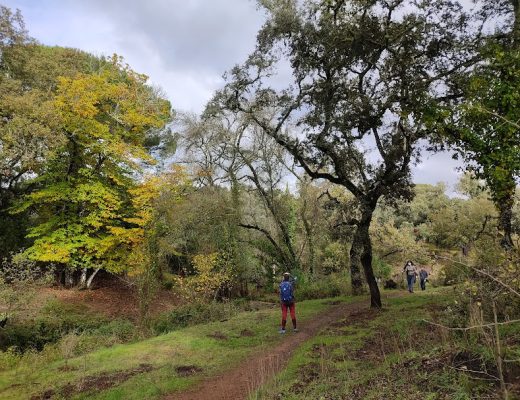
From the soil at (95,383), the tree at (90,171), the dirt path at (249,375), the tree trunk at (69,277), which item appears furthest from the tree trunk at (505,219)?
the tree trunk at (69,277)

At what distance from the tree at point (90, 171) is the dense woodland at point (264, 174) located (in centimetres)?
13

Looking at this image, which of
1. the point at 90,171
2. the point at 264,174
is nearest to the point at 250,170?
the point at 264,174

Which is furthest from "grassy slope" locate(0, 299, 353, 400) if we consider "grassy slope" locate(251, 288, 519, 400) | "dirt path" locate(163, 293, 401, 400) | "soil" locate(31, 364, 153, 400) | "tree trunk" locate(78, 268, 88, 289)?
"tree trunk" locate(78, 268, 88, 289)

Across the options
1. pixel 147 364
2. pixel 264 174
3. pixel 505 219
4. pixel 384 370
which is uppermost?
pixel 264 174

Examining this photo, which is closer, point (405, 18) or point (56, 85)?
point (405, 18)

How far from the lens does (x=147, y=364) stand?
10180 mm

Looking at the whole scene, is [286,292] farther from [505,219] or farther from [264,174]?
[264,174]

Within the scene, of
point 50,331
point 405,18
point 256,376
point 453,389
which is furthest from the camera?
point 50,331

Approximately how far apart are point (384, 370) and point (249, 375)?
352 cm

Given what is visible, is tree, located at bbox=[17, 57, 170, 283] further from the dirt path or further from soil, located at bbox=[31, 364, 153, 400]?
the dirt path

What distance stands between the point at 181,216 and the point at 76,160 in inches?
331

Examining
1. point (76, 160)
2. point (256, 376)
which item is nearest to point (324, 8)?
point (256, 376)

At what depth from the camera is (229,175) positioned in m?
26.2

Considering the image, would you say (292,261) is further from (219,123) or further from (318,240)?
(219,123)
